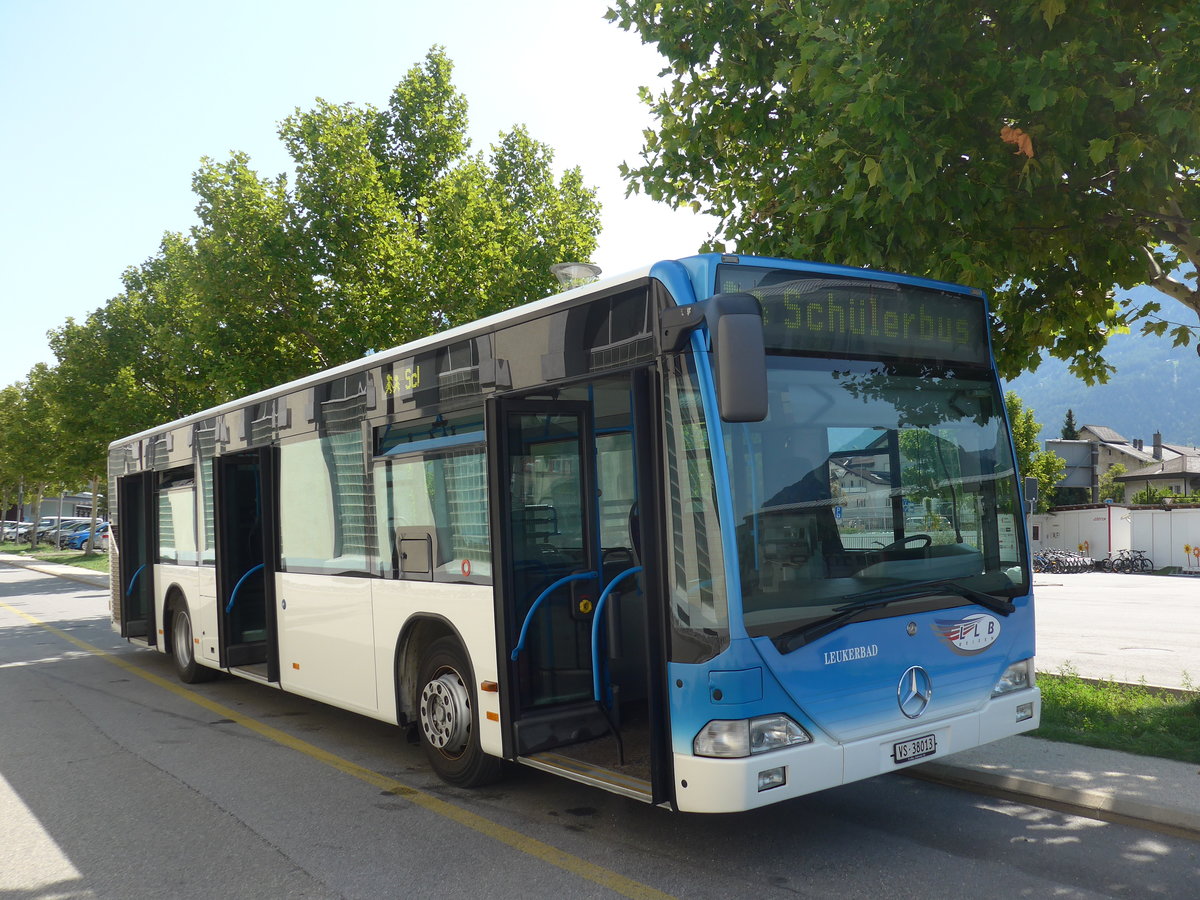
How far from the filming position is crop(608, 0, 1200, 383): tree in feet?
23.1

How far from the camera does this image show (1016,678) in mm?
5844

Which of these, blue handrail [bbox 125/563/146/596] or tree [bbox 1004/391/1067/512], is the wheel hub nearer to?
blue handrail [bbox 125/563/146/596]

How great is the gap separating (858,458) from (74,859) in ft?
15.2

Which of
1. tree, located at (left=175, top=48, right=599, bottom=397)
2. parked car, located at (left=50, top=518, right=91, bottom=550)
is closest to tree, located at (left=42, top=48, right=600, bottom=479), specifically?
tree, located at (left=175, top=48, right=599, bottom=397)

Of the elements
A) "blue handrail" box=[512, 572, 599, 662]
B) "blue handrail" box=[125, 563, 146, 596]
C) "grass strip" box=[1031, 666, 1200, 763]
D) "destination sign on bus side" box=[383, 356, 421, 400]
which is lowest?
"grass strip" box=[1031, 666, 1200, 763]

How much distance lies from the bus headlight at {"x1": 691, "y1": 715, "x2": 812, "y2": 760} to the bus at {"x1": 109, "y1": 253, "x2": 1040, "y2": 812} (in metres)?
0.01

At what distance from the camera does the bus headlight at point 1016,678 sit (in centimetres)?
574

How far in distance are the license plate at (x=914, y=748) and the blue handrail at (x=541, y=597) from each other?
211 centimetres

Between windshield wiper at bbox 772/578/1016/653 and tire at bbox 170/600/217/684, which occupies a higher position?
windshield wiper at bbox 772/578/1016/653

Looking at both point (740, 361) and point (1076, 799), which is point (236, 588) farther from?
point (1076, 799)

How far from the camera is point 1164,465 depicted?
100 meters

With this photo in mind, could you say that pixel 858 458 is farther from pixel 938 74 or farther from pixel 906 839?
pixel 938 74

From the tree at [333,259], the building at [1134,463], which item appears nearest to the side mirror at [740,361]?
the tree at [333,259]

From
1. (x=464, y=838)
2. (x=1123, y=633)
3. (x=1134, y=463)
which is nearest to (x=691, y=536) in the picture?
(x=464, y=838)
